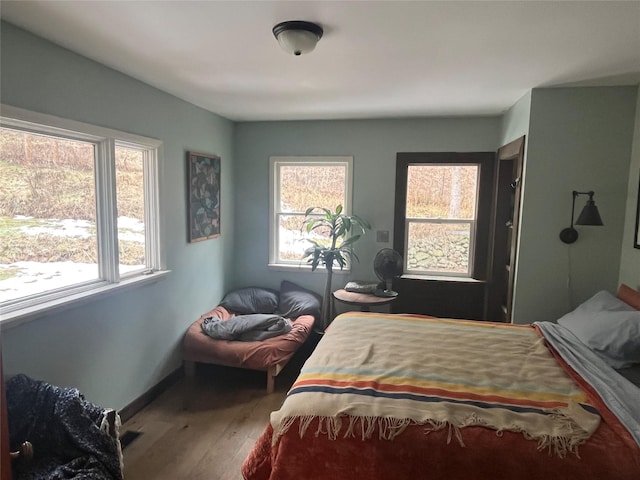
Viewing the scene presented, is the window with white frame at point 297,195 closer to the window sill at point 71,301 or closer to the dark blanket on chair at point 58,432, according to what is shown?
the window sill at point 71,301

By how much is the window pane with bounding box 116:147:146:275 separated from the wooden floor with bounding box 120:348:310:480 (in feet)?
3.42

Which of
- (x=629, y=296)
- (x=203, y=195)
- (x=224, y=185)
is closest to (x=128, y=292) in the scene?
(x=203, y=195)

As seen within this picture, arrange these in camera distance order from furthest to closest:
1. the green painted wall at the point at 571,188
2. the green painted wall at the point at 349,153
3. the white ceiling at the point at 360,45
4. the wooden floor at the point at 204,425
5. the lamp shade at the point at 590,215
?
the green painted wall at the point at 349,153
the green painted wall at the point at 571,188
the lamp shade at the point at 590,215
the wooden floor at the point at 204,425
the white ceiling at the point at 360,45

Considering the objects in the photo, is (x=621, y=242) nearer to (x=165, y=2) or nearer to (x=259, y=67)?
(x=259, y=67)

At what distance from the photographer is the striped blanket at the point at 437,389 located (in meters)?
1.47

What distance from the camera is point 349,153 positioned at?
3.93 meters

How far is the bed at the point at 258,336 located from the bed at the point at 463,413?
3.54 ft

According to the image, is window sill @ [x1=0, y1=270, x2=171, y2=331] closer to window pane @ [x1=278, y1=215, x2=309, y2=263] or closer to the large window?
window pane @ [x1=278, y1=215, x2=309, y2=263]

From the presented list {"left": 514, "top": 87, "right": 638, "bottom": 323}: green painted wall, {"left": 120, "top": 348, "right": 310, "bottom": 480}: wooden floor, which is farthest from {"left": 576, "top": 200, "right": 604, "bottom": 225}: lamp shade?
{"left": 120, "top": 348, "right": 310, "bottom": 480}: wooden floor

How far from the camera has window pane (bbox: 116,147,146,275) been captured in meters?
2.63

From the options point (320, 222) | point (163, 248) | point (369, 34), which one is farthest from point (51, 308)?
point (320, 222)

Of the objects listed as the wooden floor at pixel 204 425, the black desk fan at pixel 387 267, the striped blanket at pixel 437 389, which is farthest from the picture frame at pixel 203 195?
the striped blanket at pixel 437 389

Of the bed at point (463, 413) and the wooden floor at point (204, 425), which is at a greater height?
the bed at point (463, 413)

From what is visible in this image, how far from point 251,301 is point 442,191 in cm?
222
